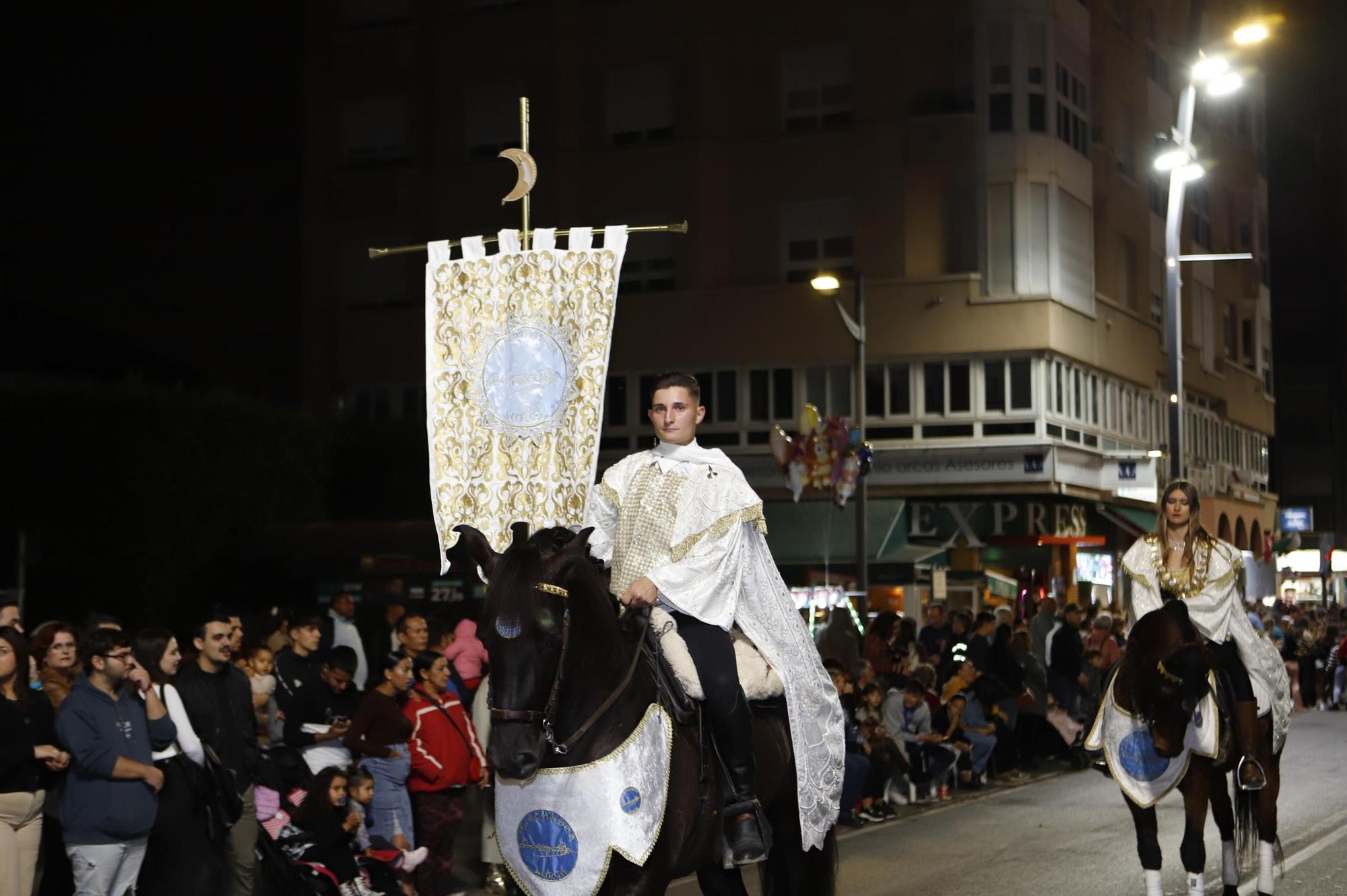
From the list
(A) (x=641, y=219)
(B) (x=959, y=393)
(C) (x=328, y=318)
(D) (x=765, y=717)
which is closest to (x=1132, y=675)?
(D) (x=765, y=717)

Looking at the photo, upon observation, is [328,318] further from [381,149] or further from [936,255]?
[936,255]

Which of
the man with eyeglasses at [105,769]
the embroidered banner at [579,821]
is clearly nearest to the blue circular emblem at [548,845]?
the embroidered banner at [579,821]

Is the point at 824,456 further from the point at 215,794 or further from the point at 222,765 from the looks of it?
the point at 215,794

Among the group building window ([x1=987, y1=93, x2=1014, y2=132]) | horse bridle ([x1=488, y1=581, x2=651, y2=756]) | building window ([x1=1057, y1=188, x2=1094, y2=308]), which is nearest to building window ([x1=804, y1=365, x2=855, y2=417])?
building window ([x1=1057, y1=188, x2=1094, y2=308])

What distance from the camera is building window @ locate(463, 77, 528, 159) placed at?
133 ft

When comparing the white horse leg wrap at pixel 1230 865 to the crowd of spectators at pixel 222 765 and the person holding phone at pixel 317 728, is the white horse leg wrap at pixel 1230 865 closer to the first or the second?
the crowd of spectators at pixel 222 765

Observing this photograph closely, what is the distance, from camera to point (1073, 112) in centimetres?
3903

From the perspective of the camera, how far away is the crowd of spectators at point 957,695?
667 inches

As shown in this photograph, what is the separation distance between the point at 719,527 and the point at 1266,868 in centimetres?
512

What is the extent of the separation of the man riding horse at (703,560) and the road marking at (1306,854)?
4961 mm

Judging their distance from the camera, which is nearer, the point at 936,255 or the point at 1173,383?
the point at 1173,383

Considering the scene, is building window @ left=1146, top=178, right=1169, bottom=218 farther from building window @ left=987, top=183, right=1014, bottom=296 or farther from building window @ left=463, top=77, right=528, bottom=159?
building window @ left=463, top=77, right=528, bottom=159

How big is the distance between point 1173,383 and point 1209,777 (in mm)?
15329

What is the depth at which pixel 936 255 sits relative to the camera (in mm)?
37125
